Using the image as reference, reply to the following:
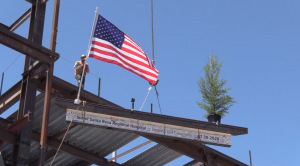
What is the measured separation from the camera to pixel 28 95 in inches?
574

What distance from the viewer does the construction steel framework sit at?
13.4 meters

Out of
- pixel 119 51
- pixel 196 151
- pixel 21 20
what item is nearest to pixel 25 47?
pixel 119 51

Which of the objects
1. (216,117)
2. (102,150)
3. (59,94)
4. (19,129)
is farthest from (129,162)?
(19,129)

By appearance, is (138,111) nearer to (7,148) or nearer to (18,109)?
(18,109)

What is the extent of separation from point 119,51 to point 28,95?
296 cm

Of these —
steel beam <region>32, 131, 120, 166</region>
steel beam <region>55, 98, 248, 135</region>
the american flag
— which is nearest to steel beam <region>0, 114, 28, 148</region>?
steel beam <region>55, 98, 248, 135</region>

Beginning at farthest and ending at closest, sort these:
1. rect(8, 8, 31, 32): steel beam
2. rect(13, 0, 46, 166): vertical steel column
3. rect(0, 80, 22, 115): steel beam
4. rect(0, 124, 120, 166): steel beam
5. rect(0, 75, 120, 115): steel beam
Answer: rect(0, 124, 120, 166): steel beam → rect(8, 8, 31, 32): steel beam → rect(0, 80, 22, 115): steel beam → rect(0, 75, 120, 115): steel beam → rect(13, 0, 46, 166): vertical steel column

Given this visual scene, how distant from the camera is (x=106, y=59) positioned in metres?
14.5

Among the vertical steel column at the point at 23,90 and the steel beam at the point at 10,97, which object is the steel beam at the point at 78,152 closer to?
the steel beam at the point at 10,97

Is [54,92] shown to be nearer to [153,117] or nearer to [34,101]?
[34,101]

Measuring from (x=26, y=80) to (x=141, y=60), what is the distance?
3490mm

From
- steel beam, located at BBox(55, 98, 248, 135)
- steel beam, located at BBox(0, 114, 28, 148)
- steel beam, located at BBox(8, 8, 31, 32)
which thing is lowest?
steel beam, located at BBox(0, 114, 28, 148)

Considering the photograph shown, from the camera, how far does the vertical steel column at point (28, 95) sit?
14.1m

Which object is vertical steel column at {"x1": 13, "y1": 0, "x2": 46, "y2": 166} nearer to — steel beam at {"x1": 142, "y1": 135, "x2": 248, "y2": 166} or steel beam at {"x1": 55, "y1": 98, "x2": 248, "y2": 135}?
steel beam at {"x1": 55, "y1": 98, "x2": 248, "y2": 135}
